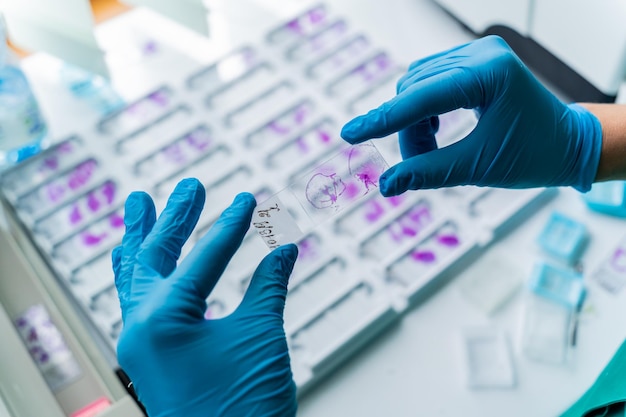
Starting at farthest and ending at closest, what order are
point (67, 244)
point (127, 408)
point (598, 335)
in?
point (67, 244) < point (598, 335) < point (127, 408)

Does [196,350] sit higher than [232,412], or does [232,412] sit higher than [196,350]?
[196,350]

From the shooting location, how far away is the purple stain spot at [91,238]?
4.92 ft

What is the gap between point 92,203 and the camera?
61.1 inches

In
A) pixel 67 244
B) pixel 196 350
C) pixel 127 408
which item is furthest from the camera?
pixel 67 244

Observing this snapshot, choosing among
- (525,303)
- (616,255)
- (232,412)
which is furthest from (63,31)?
(616,255)

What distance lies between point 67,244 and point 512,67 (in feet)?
3.34

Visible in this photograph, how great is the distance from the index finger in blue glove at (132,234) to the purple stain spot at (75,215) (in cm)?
48

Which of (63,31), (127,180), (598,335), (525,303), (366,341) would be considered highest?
(63,31)

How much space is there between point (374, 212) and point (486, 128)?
1.57 ft

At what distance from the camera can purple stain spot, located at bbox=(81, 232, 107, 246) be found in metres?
1.50

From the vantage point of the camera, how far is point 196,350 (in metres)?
0.95

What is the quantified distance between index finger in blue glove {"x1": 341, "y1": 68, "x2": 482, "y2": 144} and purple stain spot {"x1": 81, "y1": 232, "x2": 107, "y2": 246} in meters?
0.73

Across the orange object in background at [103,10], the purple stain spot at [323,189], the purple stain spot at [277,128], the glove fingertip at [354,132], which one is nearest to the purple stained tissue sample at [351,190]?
the purple stain spot at [323,189]

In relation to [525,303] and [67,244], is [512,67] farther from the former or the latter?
[67,244]
